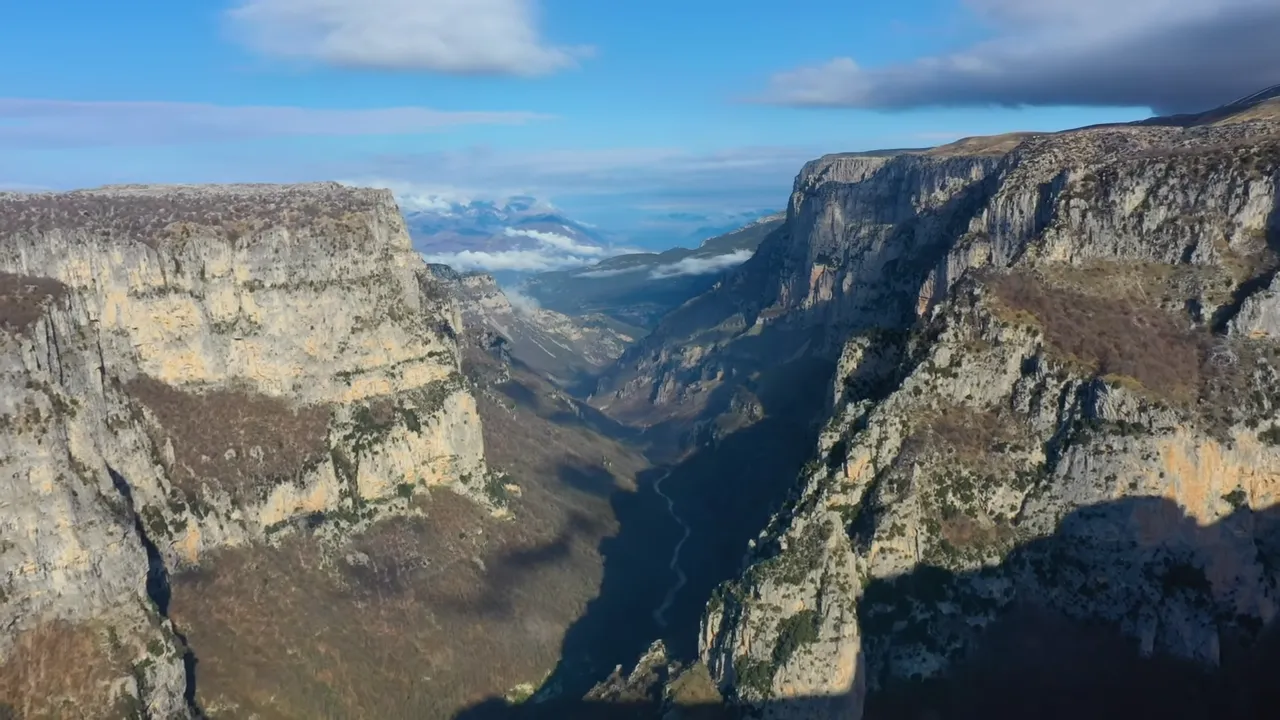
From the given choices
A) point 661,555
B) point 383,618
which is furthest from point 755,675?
point 661,555

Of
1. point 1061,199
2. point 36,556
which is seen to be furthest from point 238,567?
point 1061,199

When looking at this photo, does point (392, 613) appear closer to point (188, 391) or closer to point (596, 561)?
point (188, 391)

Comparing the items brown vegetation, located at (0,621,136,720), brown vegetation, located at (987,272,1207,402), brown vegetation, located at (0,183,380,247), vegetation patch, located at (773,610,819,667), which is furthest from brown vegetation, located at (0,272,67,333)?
brown vegetation, located at (987,272,1207,402)

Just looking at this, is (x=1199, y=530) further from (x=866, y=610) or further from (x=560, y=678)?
(x=560, y=678)

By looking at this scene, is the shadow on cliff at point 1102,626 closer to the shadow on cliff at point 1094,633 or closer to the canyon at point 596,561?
the shadow on cliff at point 1094,633

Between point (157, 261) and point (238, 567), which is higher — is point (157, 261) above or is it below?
above

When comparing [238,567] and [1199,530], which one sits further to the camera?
[238,567]

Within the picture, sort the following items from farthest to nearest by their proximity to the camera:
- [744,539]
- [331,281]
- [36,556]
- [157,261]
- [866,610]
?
1. [744,539]
2. [331,281]
3. [157,261]
4. [866,610]
5. [36,556]
